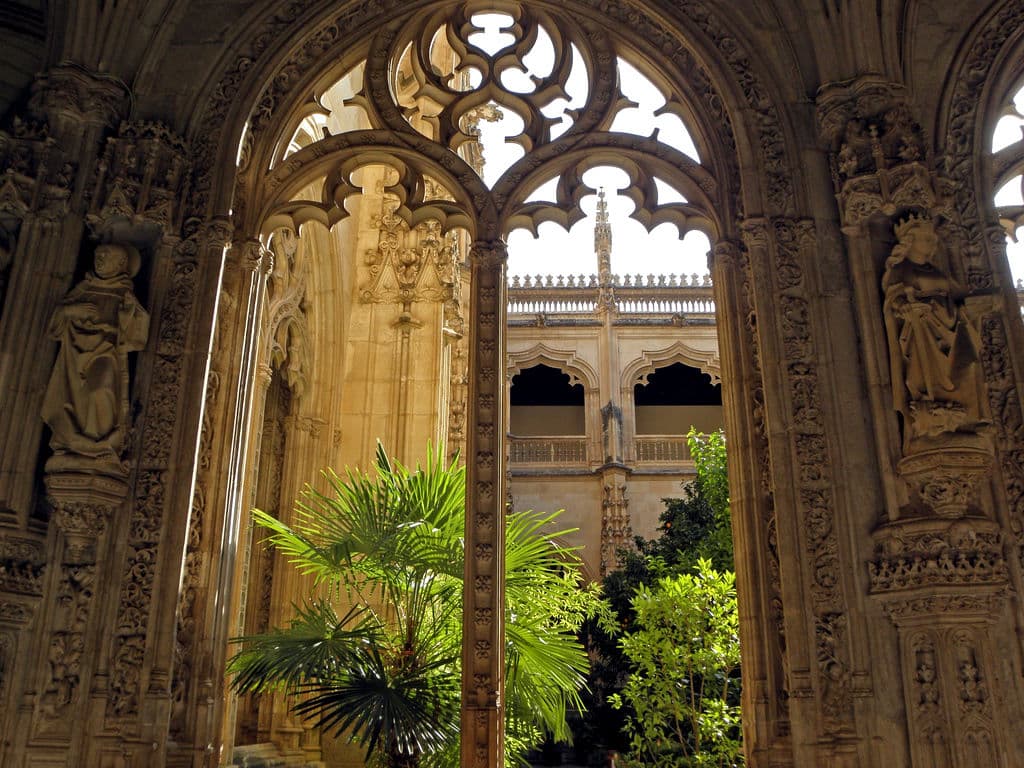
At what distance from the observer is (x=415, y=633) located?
6.43 m

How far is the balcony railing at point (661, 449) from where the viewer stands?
24812 millimetres

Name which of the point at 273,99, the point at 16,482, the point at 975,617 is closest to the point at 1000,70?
the point at 975,617

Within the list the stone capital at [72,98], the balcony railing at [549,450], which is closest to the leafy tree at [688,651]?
the stone capital at [72,98]

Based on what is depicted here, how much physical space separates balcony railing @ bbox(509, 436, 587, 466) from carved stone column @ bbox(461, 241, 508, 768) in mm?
17926

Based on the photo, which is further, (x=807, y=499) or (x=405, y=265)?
(x=405, y=265)

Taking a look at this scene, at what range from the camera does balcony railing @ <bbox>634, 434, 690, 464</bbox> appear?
2481 cm

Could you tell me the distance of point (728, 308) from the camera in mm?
6598

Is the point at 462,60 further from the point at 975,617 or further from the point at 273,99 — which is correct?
the point at 975,617

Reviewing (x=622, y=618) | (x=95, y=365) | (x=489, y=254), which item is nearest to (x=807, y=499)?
(x=489, y=254)

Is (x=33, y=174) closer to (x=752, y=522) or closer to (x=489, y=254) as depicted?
(x=489, y=254)

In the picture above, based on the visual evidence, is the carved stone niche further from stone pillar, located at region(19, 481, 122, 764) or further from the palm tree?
the palm tree

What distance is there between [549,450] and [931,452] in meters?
19.8

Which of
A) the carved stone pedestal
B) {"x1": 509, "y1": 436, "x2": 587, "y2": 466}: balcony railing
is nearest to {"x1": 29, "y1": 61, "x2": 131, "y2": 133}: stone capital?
the carved stone pedestal

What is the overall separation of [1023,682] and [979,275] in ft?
7.97
